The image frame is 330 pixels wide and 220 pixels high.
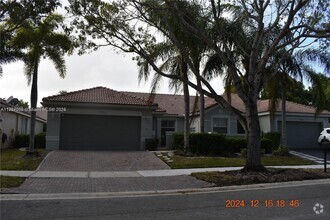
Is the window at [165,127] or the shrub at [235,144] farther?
the window at [165,127]

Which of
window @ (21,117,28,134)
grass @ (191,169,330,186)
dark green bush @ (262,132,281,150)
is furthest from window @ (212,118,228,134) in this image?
window @ (21,117,28,134)

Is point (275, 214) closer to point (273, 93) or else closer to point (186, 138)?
point (186, 138)

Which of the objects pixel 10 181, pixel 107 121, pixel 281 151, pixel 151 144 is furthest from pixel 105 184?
pixel 281 151

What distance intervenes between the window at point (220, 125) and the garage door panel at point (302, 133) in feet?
14.4

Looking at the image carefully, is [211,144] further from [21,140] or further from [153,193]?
[21,140]

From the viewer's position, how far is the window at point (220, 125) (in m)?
27.6

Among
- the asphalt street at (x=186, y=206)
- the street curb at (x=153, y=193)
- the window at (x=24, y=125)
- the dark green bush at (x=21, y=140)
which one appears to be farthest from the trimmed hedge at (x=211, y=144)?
the window at (x=24, y=125)

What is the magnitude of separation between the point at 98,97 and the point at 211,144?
330 inches

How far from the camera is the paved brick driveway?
52.5 ft

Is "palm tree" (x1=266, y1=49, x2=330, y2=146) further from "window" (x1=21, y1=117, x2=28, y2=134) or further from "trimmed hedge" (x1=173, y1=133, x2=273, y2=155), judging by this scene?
"window" (x1=21, y1=117, x2=28, y2=134)

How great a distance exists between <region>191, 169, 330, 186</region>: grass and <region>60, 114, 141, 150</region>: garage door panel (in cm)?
1034

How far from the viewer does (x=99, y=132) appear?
907 inches

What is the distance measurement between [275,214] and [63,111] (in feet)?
56.0

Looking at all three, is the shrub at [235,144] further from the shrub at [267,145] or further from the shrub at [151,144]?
the shrub at [151,144]
